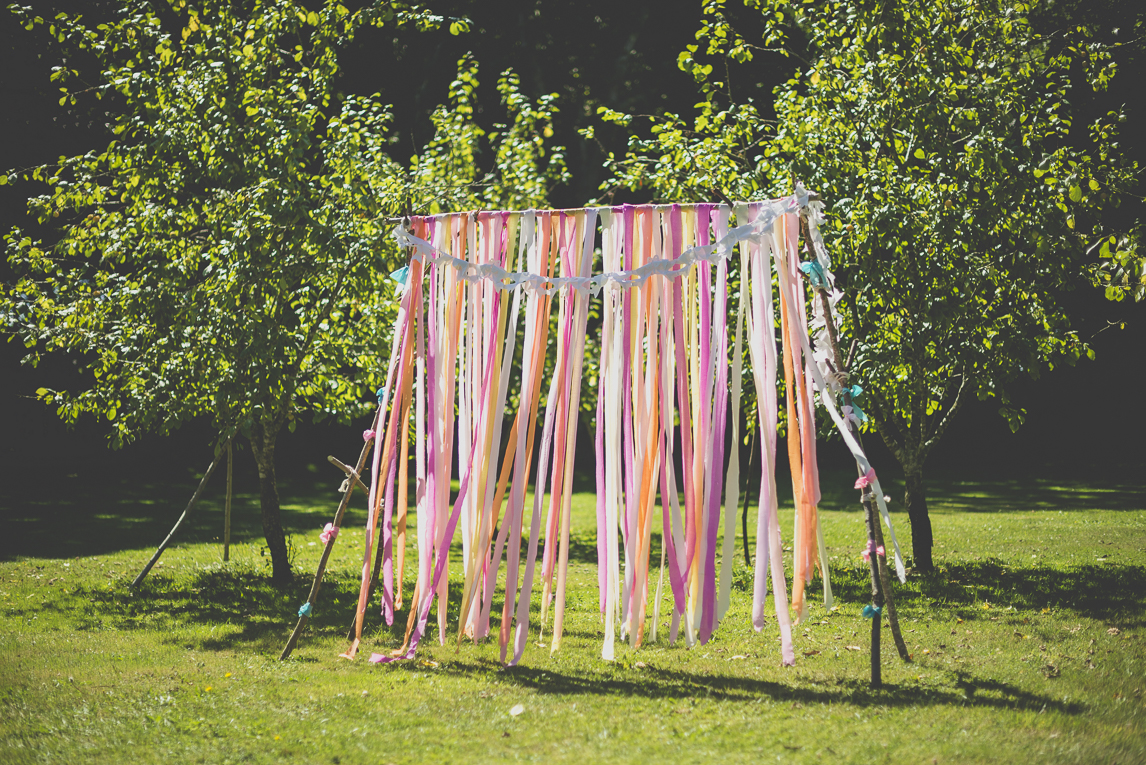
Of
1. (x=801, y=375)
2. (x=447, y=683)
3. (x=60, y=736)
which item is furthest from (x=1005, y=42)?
(x=60, y=736)

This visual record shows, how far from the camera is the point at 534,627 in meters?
5.64

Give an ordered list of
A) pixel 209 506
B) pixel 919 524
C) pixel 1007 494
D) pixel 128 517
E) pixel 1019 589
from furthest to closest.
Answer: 1. pixel 1007 494
2. pixel 209 506
3. pixel 128 517
4. pixel 919 524
5. pixel 1019 589

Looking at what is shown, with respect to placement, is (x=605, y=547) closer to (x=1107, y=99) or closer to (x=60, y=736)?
(x=60, y=736)

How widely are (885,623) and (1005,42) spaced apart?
3894mm

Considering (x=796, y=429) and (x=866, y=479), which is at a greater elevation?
(x=796, y=429)

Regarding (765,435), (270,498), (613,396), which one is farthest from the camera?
(270,498)

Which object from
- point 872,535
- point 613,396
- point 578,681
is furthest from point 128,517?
point 872,535

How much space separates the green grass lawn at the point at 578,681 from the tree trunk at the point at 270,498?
0.21 m

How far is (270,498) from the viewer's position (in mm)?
6500

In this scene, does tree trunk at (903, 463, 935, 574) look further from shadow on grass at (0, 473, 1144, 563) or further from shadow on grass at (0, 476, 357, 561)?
shadow on grass at (0, 476, 357, 561)

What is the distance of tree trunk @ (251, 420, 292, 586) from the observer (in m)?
6.41

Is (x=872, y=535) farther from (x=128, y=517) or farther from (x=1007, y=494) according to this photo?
(x=1007, y=494)

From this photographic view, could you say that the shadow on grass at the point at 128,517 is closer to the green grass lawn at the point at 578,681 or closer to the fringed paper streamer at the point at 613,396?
the green grass lawn at the point at 578,681

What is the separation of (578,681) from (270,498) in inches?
120
